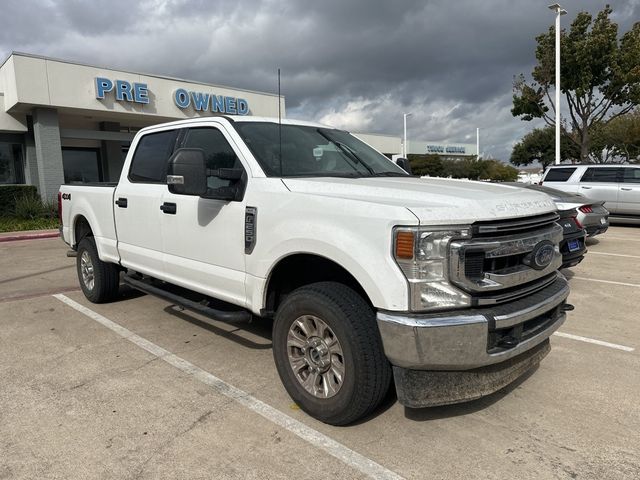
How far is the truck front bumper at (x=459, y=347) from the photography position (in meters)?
2.59

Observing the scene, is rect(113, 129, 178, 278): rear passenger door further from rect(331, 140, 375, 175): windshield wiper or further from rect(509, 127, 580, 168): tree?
rect(509, 127, 580, 168): tree

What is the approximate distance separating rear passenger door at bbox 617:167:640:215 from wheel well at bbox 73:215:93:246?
532 inches

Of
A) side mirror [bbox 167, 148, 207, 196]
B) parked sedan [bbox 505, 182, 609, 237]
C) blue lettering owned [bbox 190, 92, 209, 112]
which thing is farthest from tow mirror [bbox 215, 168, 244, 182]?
blue lettering owned [bbox 190, 92, 209, 112]

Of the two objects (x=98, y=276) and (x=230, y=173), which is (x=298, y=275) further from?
(x=98, y=276)

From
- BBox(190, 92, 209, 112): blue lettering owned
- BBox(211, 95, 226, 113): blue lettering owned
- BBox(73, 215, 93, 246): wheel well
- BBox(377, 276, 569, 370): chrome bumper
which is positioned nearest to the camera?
BBox(377, 276, 569, 370): chrome bumper

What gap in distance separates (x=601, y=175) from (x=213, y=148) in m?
13.1

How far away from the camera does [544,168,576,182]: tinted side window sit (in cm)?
1399

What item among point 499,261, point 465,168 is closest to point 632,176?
point 499,261

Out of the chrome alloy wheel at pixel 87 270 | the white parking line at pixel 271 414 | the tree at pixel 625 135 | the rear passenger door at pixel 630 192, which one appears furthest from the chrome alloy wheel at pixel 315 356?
the tree at pixel 625 135

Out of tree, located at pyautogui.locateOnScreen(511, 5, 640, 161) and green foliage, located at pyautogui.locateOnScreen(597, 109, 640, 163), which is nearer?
tree, located at pyautogui.locateOnScreen(511, 5, 640, 161)

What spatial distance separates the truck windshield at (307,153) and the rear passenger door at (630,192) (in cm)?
1180

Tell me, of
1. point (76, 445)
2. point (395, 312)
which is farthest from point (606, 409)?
point (76, 445)

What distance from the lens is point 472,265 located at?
2.68 meters

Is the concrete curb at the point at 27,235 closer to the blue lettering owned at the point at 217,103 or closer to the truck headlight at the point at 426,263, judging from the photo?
the blue lettering owned at the point at 217,103
